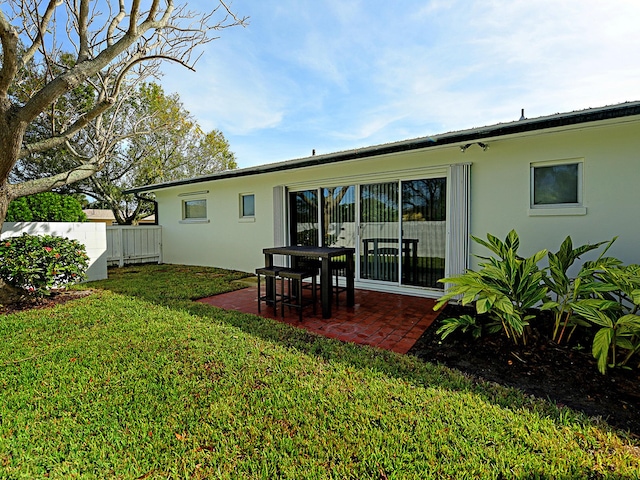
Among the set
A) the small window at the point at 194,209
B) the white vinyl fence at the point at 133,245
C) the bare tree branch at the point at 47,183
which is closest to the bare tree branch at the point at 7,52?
the bare tree branch at the point at 47,183

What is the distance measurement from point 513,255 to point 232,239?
8114 mm

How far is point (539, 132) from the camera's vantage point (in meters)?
4.56

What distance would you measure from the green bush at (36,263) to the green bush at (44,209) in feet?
7.13

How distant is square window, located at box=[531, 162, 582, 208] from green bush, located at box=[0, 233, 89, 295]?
28.9 feet

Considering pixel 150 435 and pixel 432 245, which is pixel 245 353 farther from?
pixel 432 245

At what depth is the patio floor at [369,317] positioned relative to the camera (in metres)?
4.18

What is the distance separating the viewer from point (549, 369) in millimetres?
3266

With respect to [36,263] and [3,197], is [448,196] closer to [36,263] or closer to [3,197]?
[36,263]

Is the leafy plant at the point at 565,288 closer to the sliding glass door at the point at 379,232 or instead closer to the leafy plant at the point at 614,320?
the leafy plant at the point at 614,320

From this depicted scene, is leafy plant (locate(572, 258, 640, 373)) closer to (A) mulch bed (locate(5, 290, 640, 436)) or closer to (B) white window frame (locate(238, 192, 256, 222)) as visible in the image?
(A) mulch bed (locate(5, 290, 640, 436))

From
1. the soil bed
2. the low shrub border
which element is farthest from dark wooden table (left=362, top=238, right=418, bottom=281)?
the soil bed

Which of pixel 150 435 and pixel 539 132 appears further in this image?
pixel 539 132

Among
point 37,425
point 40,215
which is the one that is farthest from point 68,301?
point 37,425

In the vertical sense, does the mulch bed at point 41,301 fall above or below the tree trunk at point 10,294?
below
